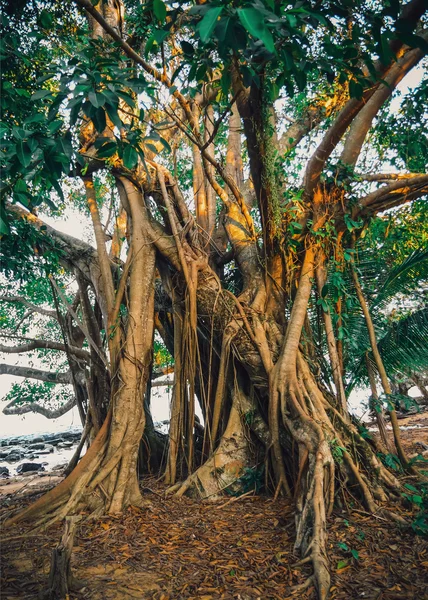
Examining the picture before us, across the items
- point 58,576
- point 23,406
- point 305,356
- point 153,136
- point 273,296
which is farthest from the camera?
point 23,406

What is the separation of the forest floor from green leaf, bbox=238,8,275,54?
7.26 feet

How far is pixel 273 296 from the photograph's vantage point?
13.3 feet

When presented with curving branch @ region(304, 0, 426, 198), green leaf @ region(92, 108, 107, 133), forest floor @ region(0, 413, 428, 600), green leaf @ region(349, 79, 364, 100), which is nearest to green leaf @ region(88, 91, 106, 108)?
green leaf @ region(92, 108, 107, 133)

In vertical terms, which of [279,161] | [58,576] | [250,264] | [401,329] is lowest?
[58,576]

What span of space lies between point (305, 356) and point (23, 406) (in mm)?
6593

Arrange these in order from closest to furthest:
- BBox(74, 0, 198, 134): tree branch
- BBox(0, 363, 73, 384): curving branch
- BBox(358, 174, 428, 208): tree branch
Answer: BBox(74, 0, 198, 134): tree branch, BBox(358, 174, 428, 208): tree branch, BBox(0, 363, 73, 384): curving branch

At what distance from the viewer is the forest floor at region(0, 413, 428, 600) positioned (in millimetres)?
2057

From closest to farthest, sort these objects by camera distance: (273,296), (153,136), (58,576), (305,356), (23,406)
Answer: (58,576)
(153,136)
(305,356)
(273,296)
(23,406)

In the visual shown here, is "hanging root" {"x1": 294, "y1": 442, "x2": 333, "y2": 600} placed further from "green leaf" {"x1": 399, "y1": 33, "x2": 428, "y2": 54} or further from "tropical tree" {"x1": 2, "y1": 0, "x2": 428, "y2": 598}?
"green leaf" {"x1": 399, "y1": 33, "x2": 428, "y2": 54}

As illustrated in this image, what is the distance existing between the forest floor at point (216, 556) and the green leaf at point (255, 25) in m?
2.21

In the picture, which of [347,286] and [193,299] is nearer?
[193,299]

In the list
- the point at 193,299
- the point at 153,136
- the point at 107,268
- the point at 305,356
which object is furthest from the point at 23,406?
the point at 153,136

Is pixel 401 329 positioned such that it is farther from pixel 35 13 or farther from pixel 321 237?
pixel 35 13

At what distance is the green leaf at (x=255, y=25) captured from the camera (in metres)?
1.14
